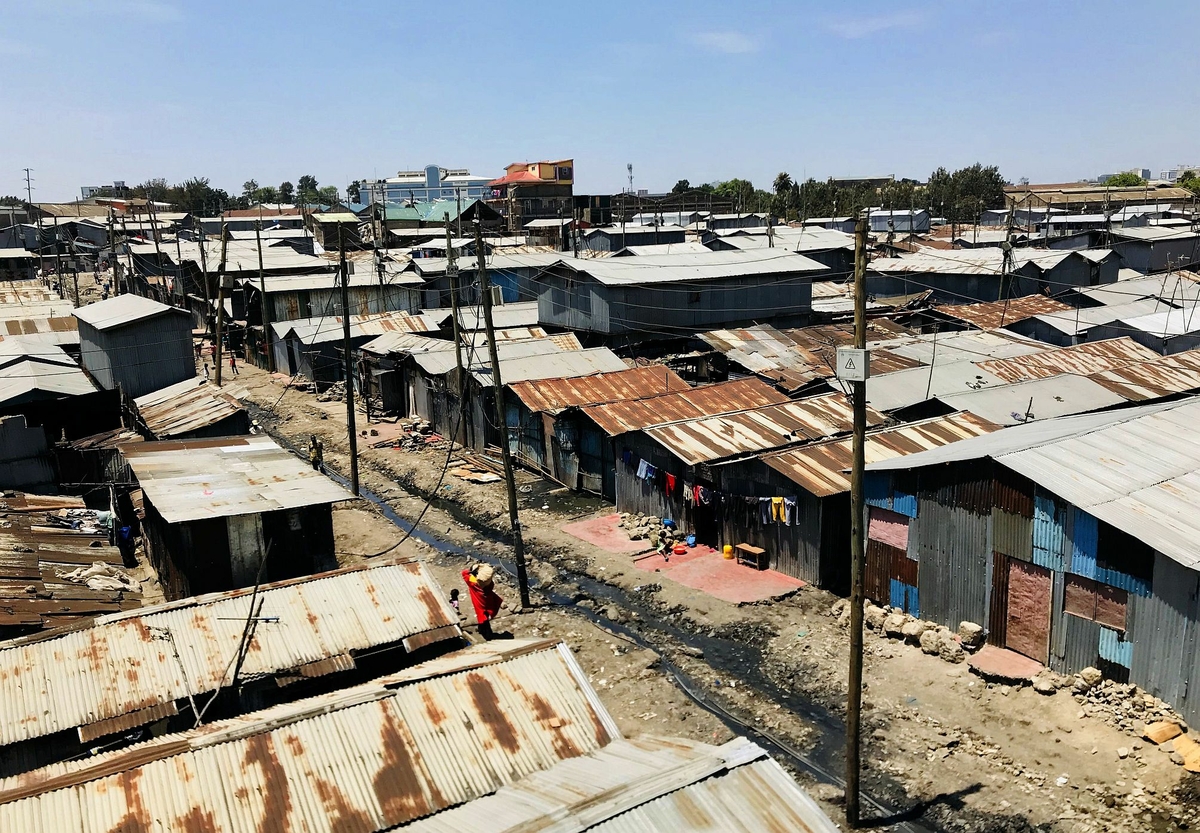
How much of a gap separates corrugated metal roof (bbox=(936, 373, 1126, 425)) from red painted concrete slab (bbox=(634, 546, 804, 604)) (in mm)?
9062

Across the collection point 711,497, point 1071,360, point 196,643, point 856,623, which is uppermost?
point 1071,360

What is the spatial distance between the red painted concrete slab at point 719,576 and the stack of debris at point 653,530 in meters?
0.47

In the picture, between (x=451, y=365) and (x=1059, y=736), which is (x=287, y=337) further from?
(x=1059, y=736)

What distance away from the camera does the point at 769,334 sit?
38094 millimetres

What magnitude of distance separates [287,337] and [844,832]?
134 feet

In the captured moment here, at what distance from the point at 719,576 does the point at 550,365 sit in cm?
1415

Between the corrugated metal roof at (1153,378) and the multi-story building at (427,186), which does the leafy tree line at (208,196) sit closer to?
the multi-story building at (427,186)

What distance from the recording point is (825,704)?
1466 cm

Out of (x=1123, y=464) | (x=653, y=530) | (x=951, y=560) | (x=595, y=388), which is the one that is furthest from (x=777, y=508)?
(x=595, y=388)

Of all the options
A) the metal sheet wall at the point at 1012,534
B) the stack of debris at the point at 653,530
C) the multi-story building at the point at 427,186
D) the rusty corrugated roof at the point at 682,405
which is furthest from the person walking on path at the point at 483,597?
the multi-story building at the point at 427,186

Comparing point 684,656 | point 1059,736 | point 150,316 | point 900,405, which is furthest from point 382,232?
point 1059,736

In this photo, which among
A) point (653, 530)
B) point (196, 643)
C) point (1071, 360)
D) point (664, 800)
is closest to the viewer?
point (664, 800)

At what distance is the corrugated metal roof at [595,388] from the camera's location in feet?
92.9

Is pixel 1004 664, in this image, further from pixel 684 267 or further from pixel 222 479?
pixel 684 267
